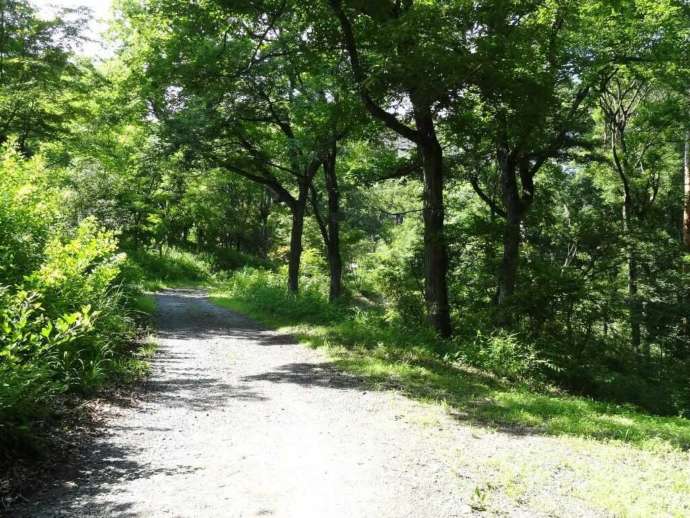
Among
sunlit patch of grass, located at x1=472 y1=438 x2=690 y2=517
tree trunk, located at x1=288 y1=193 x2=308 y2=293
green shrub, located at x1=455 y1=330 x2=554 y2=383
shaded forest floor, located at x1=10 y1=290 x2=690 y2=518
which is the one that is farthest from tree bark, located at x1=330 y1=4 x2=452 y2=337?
tree trunk, located at x1=288 y1=193 x2=308 y2=293

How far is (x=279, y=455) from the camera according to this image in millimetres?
4934

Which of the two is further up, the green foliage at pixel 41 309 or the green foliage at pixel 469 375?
the green foliage at pixel 41 309

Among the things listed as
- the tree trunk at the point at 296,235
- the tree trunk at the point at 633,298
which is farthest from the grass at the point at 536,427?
the tree trunk at the point at 633,298

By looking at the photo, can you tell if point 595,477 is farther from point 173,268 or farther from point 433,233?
point 173,268

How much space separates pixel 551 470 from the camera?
471 cm

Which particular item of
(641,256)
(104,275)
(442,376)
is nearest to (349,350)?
(442,376)

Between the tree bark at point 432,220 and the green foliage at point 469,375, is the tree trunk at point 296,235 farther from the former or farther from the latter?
the tree bark at point 432,220

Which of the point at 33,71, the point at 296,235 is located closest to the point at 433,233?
the point at 296,235

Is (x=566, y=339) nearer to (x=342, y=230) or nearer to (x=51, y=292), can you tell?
(x=51, y=292)

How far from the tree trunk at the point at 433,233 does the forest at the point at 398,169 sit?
0.15 ft

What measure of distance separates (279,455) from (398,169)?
10958mm

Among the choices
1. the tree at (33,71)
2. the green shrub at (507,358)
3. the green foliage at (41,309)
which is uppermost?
the tree at (33,71)

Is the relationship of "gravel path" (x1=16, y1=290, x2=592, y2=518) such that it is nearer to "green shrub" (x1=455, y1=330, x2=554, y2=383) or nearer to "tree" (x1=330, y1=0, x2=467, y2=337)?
"green shrub" (x1=455, y1=330, x2=554, y2=383)

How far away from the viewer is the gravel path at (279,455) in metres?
3.89
